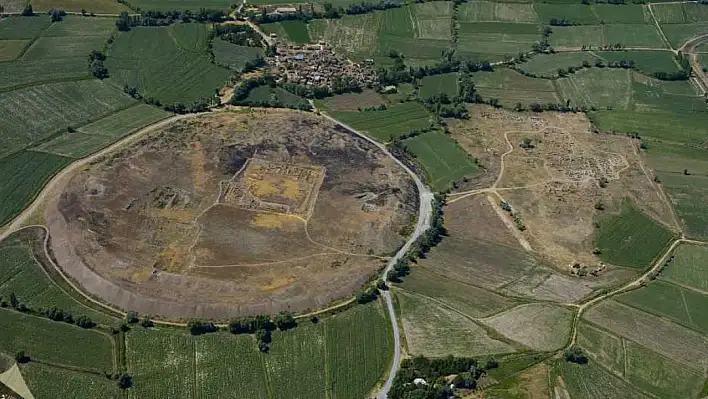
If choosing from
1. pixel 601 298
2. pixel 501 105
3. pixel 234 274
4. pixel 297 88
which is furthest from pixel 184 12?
pixel 601 298

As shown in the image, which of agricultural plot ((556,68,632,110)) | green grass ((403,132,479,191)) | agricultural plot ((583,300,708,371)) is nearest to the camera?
agricultural plot ((583,300,708,371))

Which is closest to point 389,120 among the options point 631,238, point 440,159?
point 440,159

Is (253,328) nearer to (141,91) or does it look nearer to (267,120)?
(267,120)

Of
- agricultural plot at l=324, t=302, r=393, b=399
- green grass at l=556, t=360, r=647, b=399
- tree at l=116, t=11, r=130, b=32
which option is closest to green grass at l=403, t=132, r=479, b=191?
agricultural plot at l=324, t=302, r=393, b=399

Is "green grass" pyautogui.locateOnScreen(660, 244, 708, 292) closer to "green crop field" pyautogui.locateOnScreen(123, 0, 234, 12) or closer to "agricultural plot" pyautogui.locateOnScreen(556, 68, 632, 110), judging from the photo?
"agricultural plot" pyautogui.locateOnScreen(556, 68, 632, 110)

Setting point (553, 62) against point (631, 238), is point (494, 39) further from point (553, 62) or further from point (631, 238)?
point (631, 238)
